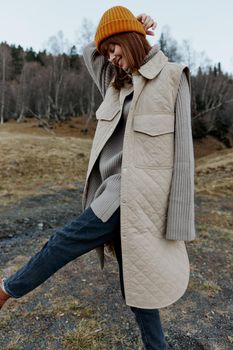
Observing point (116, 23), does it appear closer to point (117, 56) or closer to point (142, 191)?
point (117, 56)

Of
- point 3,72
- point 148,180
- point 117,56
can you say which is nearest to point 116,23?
point 117,56

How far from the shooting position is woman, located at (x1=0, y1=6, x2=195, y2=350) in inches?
59.1

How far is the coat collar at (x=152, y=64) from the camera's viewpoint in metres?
1.52

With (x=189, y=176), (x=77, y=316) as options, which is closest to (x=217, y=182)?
(x=77, y=316)

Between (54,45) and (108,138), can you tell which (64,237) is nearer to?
(108,138)

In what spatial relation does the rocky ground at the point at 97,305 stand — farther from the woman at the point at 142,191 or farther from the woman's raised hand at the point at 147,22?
the woman's raised hand at the point at 147,22

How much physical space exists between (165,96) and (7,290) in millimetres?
1243

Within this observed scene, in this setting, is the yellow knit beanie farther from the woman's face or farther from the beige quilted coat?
the beige quilted coat

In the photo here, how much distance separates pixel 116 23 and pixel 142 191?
2.72 feet

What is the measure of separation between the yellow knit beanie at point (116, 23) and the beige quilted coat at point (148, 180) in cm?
19

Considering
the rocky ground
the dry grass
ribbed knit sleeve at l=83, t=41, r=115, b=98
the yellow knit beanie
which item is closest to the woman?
the yellow knit beanie

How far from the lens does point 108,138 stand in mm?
1625

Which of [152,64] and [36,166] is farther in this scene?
[36,166]

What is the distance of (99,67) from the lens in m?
1.96
